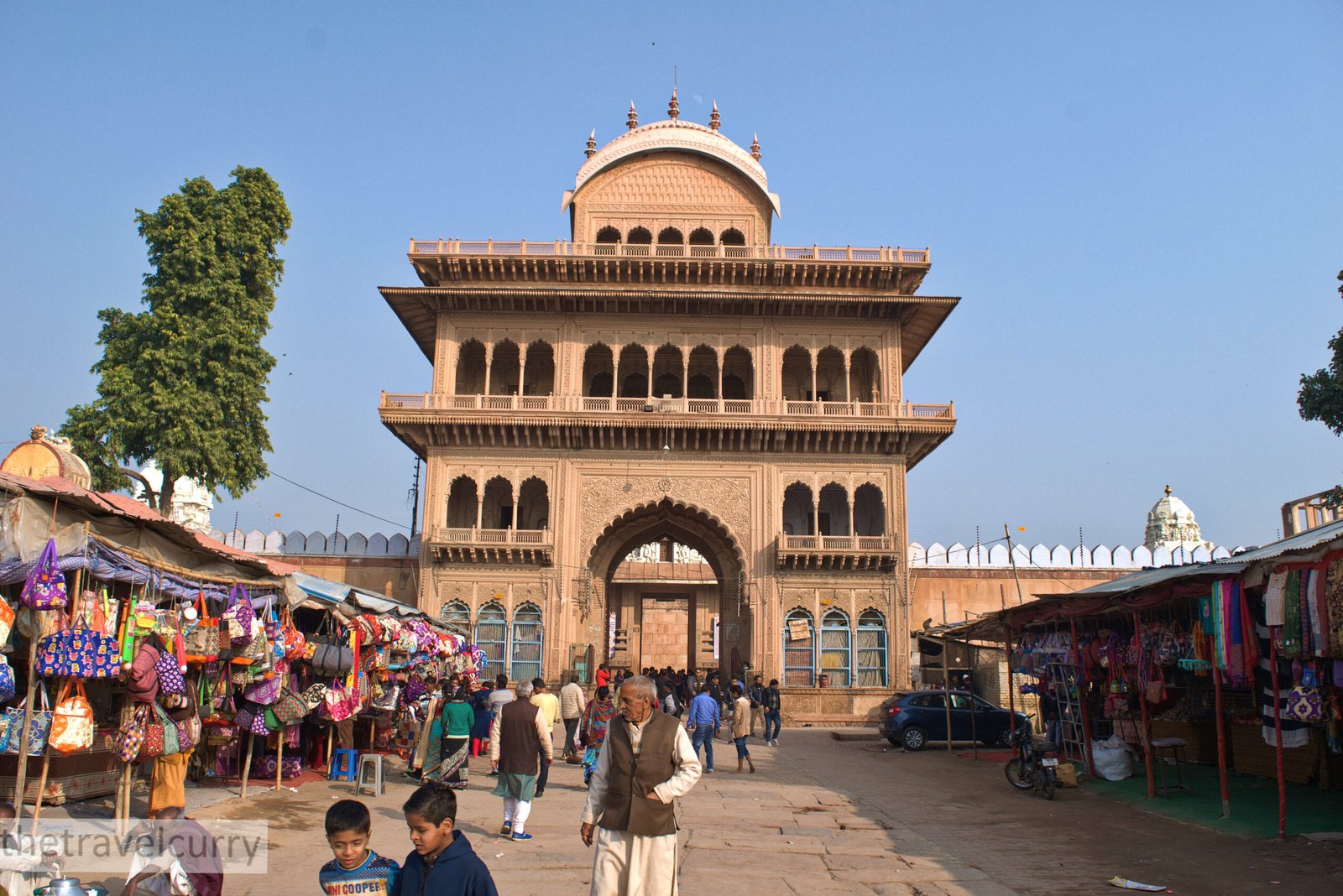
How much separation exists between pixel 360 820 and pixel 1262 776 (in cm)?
1204

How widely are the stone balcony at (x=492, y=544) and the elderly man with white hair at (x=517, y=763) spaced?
59.4ft

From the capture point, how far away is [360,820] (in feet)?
12.2

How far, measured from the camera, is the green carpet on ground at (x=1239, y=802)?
915cm

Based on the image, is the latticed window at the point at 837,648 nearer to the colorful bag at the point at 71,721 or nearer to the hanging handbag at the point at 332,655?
the hanging handbag at the point at 332,655

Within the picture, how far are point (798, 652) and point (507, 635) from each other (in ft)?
25.7

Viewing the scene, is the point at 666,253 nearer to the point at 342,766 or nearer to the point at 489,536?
the point at 489,536

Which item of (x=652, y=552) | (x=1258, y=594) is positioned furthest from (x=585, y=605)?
(x=1258, y=594)

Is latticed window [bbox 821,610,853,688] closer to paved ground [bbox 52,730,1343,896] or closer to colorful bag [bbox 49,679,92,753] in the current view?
paved ground [bbox 52,730,1343,896]

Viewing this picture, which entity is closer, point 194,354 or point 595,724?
point 595,724

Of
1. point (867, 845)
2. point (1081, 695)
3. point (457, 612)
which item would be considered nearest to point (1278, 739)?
point (867, 845)

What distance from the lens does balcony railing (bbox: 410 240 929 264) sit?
94.0 feet

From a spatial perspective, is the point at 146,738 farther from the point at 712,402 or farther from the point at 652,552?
the point at 652,552

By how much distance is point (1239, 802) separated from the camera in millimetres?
10523

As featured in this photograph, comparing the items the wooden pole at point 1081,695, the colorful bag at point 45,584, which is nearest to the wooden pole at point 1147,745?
the wooden pole at point 1081,695
